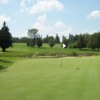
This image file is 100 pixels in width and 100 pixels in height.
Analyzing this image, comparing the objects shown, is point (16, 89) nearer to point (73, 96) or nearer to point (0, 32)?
point (73, 96)

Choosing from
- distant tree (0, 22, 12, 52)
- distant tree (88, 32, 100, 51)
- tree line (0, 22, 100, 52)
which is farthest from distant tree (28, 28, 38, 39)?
distant tree (0, 22, 12, 52)

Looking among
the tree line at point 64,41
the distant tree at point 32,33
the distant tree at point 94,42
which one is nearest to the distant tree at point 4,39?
the tree line at point 64,41

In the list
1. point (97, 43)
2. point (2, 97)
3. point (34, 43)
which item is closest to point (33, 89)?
point (2, 97)

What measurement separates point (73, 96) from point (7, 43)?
70.4 metres

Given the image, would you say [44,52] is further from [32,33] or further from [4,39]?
[32,33]

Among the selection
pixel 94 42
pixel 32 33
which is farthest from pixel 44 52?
pixel 32 33

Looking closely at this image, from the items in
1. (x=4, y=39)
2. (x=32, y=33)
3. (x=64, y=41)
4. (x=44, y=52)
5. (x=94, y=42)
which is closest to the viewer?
(x=44, y=52)

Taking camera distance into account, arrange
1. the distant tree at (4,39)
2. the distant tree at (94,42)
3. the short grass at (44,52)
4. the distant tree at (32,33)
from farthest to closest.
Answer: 1. the distant tree at (32,33)
2. the distant tree at (94,42)
3. the distant tree at (4,39)
4. the short grass at (44,52)

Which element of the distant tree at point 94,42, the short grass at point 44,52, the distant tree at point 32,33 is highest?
the distant tree at point 32,33

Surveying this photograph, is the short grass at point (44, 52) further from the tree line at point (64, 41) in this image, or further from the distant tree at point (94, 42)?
the distant tree at point (94, 42)

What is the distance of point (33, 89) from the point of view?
48.2 ft

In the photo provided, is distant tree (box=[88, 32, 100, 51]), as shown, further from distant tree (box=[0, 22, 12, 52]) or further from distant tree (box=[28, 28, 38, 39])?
distant tree (box=[28, 28, 38, 39])

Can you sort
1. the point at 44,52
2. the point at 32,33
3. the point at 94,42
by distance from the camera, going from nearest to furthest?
the point at 44,52, the point at 94,42, the point at 32,33

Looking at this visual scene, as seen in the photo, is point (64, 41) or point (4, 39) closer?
point (4, 39)
